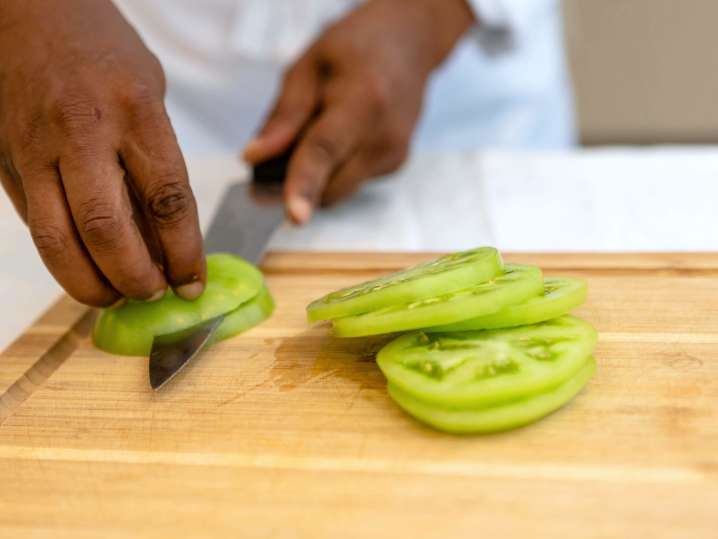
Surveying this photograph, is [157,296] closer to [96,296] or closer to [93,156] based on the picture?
[96,296]

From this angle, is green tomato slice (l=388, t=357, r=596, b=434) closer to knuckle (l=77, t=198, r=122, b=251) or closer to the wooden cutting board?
the wooden cutting board

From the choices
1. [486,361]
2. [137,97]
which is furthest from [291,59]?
[486,361]

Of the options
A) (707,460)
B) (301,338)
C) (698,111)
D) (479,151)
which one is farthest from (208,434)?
(698,111)

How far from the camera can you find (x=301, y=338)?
4.18 feet

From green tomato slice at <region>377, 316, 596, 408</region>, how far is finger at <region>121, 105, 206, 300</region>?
33 cm

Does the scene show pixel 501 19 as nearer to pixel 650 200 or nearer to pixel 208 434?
pixel 650 200

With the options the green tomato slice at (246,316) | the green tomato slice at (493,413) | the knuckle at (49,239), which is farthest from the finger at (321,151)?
the green tomato slice at (493,413)

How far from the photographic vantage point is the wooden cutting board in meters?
0.87

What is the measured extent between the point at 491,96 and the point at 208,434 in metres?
1.49

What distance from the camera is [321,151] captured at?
1728 mm

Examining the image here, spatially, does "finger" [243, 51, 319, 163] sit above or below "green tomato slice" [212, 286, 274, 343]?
above

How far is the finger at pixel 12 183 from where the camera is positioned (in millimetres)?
1265

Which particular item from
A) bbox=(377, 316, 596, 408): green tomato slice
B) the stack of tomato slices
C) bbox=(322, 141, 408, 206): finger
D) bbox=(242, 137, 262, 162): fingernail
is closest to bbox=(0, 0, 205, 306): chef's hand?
the stack of tomato slices

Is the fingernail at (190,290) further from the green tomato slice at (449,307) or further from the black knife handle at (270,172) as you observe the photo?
the black knife handle at (270,172)
